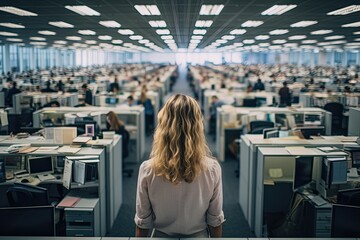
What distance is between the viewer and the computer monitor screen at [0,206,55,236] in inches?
88.4

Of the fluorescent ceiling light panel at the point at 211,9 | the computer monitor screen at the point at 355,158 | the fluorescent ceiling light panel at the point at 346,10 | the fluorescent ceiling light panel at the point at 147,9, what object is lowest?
the computer monitor screen at the point at 355,158

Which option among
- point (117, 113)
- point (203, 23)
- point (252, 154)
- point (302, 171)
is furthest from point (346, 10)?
point (117, 113)

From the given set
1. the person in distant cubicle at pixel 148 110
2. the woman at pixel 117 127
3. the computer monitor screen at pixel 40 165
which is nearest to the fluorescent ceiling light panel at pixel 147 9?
the woman at pixel 117 127

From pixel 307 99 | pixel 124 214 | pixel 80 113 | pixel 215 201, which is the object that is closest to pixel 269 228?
pixel 124 214

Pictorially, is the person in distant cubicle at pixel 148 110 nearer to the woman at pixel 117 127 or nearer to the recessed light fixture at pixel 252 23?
the recessed light fixture at pixel 252 23

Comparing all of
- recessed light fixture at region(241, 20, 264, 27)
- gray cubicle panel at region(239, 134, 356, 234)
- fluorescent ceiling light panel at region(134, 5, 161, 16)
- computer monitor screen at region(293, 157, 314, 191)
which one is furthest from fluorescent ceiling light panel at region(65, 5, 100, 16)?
computer monitor screen at region(293, 157, 314, 191)

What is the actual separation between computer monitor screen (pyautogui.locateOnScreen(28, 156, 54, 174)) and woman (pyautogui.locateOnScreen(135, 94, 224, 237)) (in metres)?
3.20

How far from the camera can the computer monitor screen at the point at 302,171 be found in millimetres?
4566

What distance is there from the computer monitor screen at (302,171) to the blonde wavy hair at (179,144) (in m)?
2.76

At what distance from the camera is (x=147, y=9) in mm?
6902

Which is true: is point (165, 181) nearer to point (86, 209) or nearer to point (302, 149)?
point (86, 209)

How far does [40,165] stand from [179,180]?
11.5ft

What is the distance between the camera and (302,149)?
15.9ft

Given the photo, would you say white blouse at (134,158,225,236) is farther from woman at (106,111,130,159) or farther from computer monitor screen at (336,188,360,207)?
woman at (106,111,130,159)
